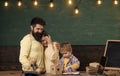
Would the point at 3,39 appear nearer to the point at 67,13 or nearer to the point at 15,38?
the point at 15,38

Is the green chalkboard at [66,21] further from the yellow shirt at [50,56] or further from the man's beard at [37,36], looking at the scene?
the yellow shirt at [50,56]

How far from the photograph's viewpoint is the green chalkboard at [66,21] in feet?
24.3

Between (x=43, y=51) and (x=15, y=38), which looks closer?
(x=43, y=51)

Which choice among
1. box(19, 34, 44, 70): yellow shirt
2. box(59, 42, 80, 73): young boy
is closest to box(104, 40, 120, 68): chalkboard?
box(59, 42, 80, 73): young boy

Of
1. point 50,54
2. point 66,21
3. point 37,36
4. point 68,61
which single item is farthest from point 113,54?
point 66,21

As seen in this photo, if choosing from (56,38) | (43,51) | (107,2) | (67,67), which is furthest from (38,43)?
(107,2)

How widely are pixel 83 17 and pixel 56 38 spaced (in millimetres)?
701

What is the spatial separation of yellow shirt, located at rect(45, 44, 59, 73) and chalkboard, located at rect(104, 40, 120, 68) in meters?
0.90

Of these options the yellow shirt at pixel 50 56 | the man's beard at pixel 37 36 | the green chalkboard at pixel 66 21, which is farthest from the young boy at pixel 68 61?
the green chalkboard at pixel 66 21

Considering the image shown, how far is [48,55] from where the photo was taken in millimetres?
5477

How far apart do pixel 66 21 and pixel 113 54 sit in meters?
1.83

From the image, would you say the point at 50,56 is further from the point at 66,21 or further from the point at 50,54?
the point at 66,21

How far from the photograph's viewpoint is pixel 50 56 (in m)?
5.41

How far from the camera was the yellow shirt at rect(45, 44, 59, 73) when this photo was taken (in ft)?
17.6
